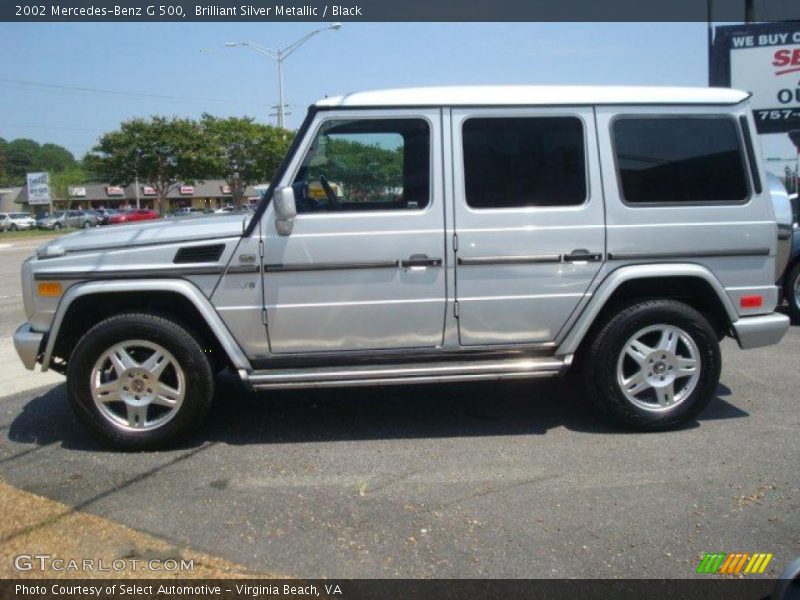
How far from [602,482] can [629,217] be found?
5.67 ft

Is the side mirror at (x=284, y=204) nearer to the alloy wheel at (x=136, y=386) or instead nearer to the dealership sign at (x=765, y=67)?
the alloy wheel at (x=136, y=386)

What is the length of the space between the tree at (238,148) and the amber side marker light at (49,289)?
117 feet

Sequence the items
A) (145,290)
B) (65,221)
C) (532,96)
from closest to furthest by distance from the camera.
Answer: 1. (145,290)
2. (532,96)
3. (65,221)

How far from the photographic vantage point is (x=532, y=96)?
15.8ft

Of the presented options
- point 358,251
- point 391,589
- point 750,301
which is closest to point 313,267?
point 358,251

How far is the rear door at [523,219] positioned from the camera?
4734mm

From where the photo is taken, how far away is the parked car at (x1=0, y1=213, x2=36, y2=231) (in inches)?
2315

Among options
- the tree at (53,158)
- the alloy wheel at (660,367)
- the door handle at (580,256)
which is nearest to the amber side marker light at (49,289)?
the door handle at (580,256)

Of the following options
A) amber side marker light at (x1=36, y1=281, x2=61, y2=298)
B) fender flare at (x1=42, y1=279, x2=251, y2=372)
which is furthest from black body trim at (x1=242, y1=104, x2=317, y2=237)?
amber side marker light at (x1=36, y1=281, x2=61, y2=298)

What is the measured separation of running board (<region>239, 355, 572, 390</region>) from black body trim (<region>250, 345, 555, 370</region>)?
0.11 ft

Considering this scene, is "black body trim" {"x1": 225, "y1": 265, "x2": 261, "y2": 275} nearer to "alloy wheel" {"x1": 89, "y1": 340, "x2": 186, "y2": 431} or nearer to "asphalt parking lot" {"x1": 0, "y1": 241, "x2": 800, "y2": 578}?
"alloy wheel" {"x1": 89, "y1": 340, "x2": 186, "y2": 431}

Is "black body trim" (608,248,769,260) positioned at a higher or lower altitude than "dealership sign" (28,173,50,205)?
lower

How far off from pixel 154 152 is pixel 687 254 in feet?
148
